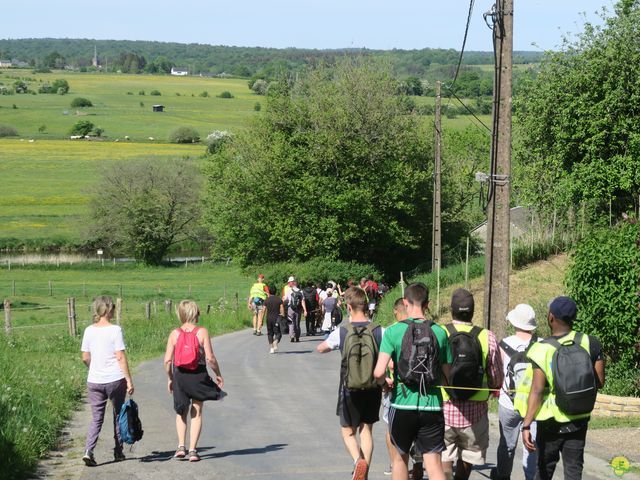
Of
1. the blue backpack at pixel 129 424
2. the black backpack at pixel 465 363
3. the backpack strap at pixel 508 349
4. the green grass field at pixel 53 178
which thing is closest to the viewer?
the black backpack at pixel 465 363

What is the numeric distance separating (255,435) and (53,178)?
334ft

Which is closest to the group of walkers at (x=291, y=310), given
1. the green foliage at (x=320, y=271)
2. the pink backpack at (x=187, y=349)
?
the green foliage at (x=320, y=271)

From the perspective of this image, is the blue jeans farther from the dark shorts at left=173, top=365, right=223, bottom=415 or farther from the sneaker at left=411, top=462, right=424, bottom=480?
the dark shorts at left=173, top=365, right=223, bottom=415

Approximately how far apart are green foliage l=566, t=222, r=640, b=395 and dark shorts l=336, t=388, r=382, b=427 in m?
7.01

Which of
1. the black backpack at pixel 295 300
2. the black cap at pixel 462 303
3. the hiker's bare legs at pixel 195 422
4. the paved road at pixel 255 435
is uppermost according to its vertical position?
the black cap at pixel 462 303

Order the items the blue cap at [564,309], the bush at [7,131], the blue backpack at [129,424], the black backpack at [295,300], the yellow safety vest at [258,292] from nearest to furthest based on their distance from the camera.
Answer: the blue cap at [564,309] < the blue backpack at [129,424] < the black backpack at [295,300] < the yellow safety vest at [258,292] < the bush at [7,131]

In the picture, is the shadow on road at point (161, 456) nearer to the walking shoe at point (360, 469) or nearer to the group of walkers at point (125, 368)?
the group of walkers at point (125, 368)

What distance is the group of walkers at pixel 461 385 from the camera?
24.1 feet

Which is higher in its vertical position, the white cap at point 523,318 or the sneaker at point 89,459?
the white cap at point 523,318

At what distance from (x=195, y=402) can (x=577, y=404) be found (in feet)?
15.0

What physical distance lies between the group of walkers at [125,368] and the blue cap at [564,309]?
3.81 m

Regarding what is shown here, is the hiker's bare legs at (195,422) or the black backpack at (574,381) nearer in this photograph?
the black backpack at (574,381)

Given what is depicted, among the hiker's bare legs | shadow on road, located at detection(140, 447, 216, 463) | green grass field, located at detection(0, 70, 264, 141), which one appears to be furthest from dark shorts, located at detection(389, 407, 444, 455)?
green grass field, located at detection(0, 70, 264, 141)

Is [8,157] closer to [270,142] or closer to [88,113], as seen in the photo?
[88,113]
